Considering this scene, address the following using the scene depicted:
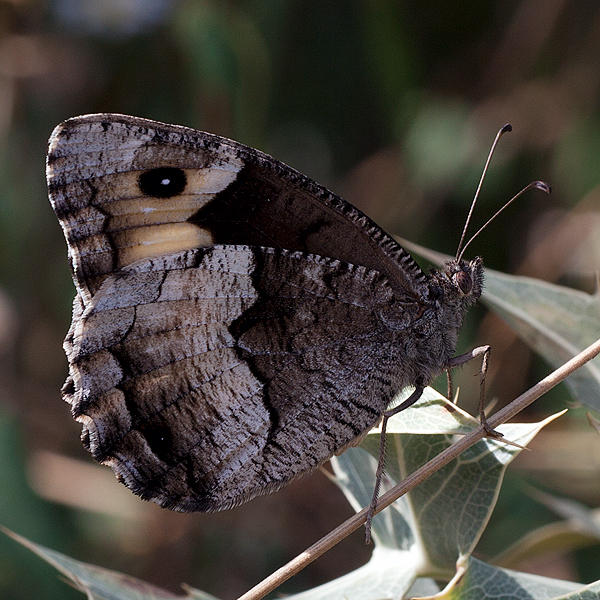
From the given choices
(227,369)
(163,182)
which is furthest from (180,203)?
(227,369)

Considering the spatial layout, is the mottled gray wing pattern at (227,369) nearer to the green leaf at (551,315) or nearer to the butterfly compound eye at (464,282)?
the butterfly compound eye at (464,282)

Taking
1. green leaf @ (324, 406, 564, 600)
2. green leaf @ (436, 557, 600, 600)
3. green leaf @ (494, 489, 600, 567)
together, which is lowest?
green leaf @ (494, 489, 600, 567)

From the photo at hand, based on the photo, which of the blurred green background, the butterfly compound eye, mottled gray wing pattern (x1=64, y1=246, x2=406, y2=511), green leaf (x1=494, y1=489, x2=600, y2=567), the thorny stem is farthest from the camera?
the blurred green background

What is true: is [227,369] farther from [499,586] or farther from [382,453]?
[499,586]

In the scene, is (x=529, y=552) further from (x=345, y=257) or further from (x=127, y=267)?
(x=127, y=267)

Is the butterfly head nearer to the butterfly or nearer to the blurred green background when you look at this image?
the butterfly

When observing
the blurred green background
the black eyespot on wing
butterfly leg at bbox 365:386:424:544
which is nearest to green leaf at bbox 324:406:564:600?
butterfly leg at bbox 365:386:424:544
